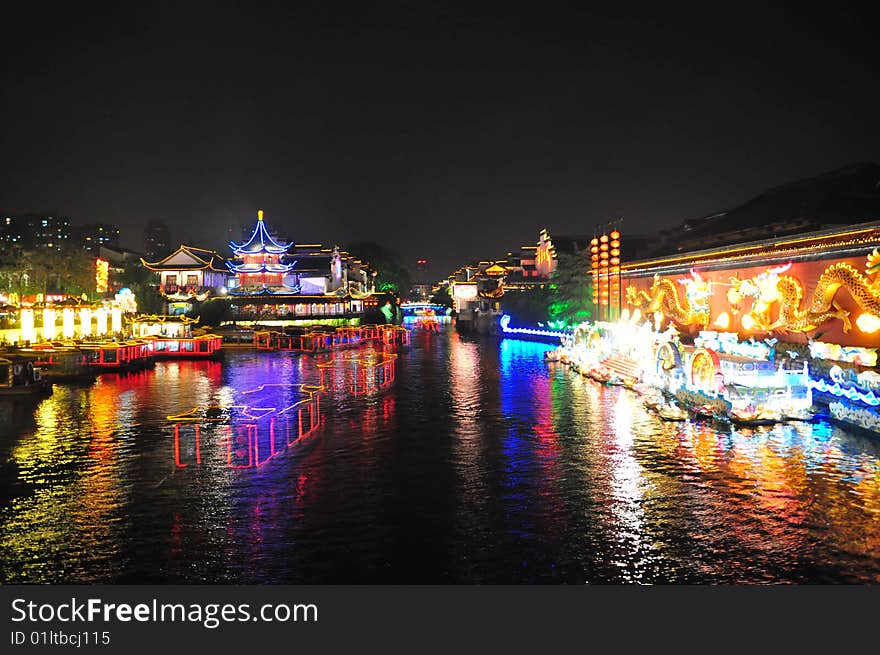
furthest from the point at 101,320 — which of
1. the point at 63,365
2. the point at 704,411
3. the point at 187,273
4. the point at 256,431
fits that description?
the point at 704,411

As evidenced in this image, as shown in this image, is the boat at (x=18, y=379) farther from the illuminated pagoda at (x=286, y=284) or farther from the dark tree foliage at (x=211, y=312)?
the illuminated pagoda at (x=286, y=284)

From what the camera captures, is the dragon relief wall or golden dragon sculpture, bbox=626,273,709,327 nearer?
the dragon relief wall

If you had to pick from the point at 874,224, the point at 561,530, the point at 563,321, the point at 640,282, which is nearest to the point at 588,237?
the point at 563,321

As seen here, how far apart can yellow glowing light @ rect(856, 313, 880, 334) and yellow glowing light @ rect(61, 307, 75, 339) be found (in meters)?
37.4

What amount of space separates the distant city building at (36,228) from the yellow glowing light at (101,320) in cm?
10173

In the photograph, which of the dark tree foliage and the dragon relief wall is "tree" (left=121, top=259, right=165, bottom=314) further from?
the dragon relief wall

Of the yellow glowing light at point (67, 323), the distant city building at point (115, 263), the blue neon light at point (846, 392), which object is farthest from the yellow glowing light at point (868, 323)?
the distant city building at point (115, 263)

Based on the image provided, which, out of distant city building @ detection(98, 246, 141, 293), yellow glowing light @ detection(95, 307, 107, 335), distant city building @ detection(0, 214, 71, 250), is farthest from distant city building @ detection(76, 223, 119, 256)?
yellow glowing light @ detection(95, 307, 107, 335)

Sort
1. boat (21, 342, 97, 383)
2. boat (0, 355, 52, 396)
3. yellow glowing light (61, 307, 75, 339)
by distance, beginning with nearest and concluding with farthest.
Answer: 1. boat (0, 355, 52, 396)
2. boat (21, 342, 97, 383)
3. yellow glowing light (61, 307, 75, 339)

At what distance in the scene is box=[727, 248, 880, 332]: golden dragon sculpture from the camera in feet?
59.6

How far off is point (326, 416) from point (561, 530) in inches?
417

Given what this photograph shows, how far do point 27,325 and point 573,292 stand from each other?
35.9 metres

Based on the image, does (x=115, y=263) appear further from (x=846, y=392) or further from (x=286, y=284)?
(x=846, y=392)

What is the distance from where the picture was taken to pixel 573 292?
169ft
